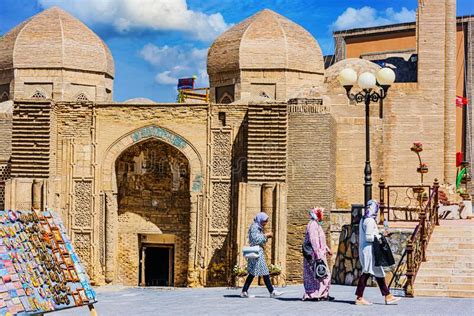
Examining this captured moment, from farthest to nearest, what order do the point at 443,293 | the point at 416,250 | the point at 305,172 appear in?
the point at 305,172
the point at 416,250
the point at 443,293

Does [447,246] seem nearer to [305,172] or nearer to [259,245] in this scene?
[259,245]

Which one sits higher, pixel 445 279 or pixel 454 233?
pixel 454 233

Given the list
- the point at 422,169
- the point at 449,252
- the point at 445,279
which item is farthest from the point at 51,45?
the point at 445,279

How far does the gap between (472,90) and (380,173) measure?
10.5m

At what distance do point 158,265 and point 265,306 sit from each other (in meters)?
10.0

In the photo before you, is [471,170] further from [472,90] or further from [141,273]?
[141,273]

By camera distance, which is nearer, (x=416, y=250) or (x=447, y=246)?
(x=416, y=250)

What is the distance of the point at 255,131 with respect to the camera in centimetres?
2006

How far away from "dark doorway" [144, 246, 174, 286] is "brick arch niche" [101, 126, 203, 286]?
9.1 inches

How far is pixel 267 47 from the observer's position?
2605cm

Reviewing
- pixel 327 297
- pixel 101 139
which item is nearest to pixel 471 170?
pixel 101 139

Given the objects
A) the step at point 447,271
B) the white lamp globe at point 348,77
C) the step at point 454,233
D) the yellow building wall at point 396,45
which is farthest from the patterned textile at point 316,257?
the yellow building wall at point 396,45

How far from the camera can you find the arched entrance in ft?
69.8

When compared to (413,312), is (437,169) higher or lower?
higher
